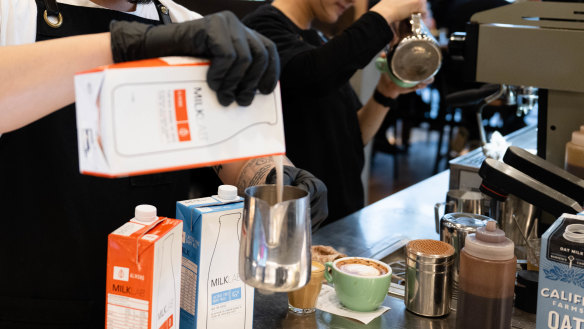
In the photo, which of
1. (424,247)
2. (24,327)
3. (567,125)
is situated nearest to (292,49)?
(567,125)

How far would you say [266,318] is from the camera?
128 centimetres

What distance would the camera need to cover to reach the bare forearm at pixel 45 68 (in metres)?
0.98

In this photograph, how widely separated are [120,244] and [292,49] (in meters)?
1.39

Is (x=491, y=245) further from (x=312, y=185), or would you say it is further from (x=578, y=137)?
(x=578, y=137)

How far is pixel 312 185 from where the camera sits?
1.29 metres

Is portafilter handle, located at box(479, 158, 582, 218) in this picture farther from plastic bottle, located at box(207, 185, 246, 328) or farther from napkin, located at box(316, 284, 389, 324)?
plastic bottle, located at box(207, 185, 246, 328)

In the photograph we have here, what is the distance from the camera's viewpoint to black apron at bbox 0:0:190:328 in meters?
1.28

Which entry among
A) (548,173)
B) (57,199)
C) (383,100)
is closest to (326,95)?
(383,100)

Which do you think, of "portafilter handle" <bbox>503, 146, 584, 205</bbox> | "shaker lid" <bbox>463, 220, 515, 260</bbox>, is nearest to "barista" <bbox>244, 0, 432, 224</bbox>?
"portafilter handle" <bbox>503, 146, 584, 205</bbox>

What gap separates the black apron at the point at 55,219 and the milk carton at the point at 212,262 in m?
0.31

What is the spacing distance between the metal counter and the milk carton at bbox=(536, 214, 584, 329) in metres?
0.17

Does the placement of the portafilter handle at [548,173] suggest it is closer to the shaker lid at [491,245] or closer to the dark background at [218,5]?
the shaker lid at [491,245]

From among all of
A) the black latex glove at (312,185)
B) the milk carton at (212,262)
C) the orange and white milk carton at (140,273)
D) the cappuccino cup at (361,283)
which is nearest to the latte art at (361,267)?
the cappuccino cup at (361,283)

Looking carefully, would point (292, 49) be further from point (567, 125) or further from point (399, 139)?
point (399, 139)
